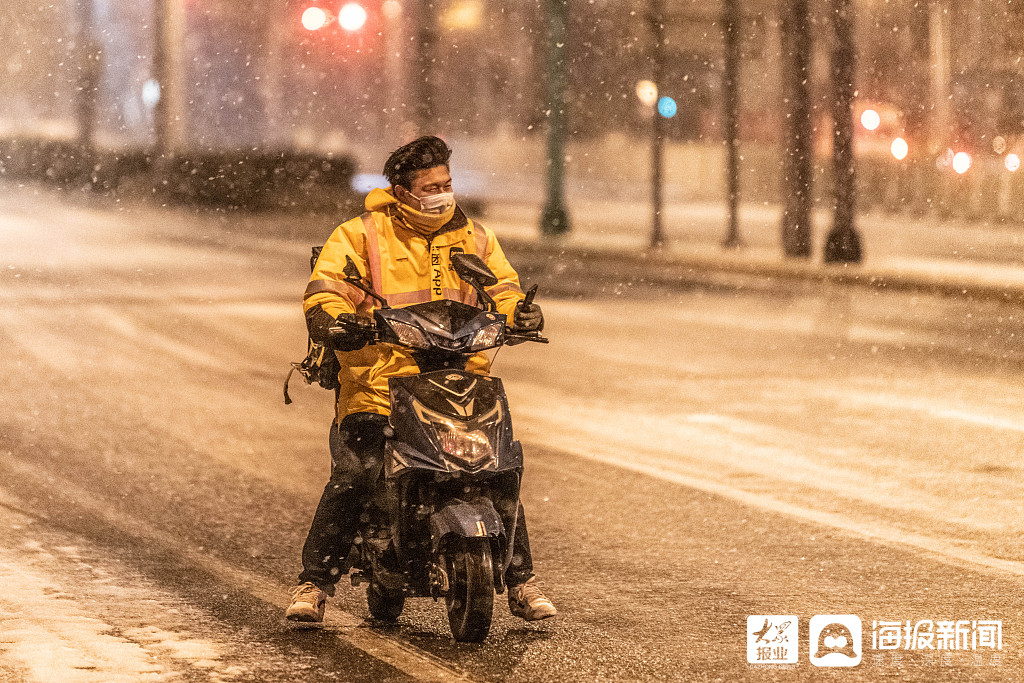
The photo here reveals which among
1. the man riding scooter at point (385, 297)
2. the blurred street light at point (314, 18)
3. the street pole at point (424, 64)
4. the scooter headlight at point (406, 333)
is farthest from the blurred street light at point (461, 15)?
the scooter headlight at point (406, 333)

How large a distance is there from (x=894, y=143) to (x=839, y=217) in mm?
4980

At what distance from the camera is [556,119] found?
31.3 meters

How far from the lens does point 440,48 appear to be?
7712 cm

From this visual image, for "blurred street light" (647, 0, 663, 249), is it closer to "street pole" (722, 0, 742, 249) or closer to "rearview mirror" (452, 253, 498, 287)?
"street pole" (722, 0, 742, 249)

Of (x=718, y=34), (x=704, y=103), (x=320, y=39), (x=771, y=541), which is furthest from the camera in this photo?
(x=320, y=39)

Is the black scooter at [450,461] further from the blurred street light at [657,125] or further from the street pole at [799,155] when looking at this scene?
the blurred street light at [657,125]

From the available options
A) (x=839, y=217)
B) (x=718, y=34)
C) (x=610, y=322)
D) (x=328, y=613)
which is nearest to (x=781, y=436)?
(x=328, y=613)

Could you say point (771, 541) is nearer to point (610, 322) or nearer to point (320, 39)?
point (610, 322)

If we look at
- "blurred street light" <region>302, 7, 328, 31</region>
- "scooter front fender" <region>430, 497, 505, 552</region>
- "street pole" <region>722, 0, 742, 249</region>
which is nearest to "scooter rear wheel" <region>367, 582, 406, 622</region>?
"scooter front fender" <region>430, 497, 505, 552</region>

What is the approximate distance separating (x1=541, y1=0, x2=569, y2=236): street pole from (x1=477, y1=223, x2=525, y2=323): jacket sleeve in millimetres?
24560

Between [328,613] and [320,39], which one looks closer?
[328,613]

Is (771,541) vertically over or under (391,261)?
under

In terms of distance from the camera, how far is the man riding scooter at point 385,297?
215 inches

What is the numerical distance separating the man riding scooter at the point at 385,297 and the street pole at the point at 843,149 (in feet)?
60.8
